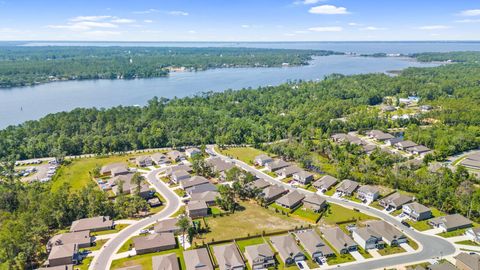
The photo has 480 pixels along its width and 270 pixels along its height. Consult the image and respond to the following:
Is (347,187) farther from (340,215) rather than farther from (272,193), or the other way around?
(272,193)

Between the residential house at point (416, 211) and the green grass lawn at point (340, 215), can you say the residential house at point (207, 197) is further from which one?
the residential house at point (416, 211)

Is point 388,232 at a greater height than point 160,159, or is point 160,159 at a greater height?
point 160,159

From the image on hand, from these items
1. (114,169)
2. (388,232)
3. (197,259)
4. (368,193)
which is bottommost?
(197,259)

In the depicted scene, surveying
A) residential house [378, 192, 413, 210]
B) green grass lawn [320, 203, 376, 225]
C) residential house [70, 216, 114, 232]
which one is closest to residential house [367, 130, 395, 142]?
residential house [378, 192, 413, 210]

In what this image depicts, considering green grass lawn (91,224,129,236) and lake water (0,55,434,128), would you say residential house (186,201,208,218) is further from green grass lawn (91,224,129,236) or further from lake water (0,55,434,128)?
lake water (0,55,434,128)

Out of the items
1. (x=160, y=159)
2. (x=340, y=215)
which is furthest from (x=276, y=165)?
(x=160, y=159)

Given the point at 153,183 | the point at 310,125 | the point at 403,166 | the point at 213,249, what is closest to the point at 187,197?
the point at 153,183

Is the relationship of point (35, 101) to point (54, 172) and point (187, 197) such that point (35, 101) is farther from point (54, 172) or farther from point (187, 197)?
point (187, 197)
